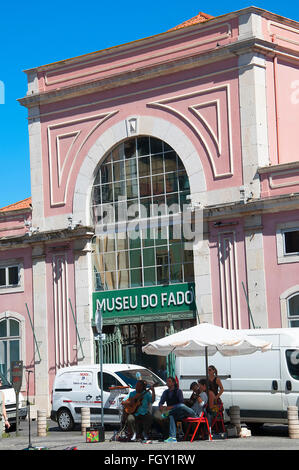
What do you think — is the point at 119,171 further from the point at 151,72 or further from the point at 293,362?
the point at 293,362

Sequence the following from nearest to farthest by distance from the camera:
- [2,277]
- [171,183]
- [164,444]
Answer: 1. [164,444]
2. [171,183]
3. [2,277]

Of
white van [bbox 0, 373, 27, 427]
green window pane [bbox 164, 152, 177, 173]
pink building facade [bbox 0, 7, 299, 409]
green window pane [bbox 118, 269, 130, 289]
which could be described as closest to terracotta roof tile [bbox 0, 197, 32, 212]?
pink building facade [bbox 0, 7, 299, 409]

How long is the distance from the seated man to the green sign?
10.4 metres

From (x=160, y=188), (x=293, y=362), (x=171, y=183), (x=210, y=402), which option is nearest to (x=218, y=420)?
(x=210, y=402)

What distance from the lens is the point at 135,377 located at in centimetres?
2748

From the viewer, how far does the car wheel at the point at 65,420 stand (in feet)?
91.9

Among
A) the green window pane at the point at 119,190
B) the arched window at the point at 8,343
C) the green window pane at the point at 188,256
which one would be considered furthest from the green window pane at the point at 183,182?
the arched window at the point at 8,343

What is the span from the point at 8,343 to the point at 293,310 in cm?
1263

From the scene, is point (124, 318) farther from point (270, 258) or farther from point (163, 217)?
point (270, 258)

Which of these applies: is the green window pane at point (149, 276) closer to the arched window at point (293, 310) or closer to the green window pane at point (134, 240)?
the green window pane at point (134, 240)

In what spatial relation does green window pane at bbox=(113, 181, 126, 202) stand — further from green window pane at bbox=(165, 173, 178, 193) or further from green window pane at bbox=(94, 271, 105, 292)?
green window pane at bbox=(94, 271, 105, 292)

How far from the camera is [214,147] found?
32.8 meters

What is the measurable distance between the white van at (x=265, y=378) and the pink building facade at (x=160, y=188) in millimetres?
6161

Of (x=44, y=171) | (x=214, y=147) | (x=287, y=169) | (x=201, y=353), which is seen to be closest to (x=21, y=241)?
(x=44, y=171)
